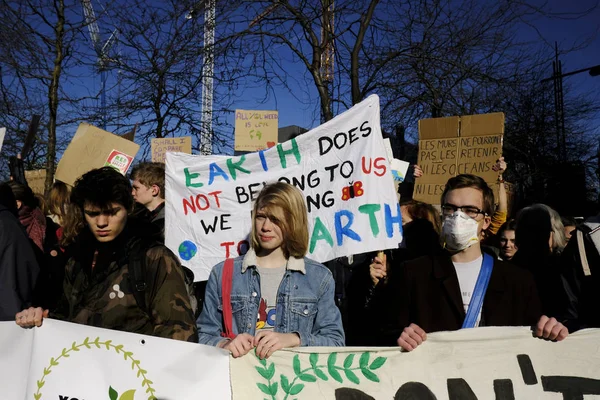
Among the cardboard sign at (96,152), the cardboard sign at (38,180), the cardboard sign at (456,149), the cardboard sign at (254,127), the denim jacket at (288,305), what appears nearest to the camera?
the denim jacket at (288,305)

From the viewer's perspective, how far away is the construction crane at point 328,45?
22.0 ft

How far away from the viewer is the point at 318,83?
6.59m

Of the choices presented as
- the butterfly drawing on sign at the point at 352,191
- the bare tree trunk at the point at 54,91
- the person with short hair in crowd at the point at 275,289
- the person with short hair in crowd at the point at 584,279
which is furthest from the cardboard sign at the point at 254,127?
the person with short hair in crowd at the point at 584,279

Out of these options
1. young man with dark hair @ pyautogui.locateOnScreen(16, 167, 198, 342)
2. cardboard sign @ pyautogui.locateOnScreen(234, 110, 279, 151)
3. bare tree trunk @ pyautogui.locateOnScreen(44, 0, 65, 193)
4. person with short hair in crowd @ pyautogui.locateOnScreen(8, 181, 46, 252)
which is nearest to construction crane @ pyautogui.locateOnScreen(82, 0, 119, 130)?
bare tree trunk @ pyautogui.locateOnScreen(44, 0, 65, 193)

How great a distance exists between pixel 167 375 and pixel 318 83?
4.84m

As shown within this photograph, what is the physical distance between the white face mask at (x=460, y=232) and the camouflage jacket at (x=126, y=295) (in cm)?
119

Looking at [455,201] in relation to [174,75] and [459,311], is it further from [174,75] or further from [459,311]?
[174,75]

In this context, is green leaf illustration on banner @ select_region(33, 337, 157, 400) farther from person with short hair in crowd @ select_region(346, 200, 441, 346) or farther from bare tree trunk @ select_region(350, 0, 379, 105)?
bare tree trunk @ select_region(350, 0, 379, 105)

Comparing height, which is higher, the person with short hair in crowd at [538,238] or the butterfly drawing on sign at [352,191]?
the butterfly drawing on sign at [352,191]

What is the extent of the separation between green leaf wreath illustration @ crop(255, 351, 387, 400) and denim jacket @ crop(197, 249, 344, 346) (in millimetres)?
120

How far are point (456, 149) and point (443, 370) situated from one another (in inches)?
117

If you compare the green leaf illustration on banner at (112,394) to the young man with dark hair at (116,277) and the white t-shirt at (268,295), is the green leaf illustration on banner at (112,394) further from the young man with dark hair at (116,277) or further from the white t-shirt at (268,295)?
the white t-shirt at (268,295)

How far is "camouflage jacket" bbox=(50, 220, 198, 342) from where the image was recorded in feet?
7.37

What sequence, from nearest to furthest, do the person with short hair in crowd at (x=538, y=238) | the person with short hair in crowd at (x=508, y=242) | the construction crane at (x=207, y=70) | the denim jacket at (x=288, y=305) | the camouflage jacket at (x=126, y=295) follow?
the camouflage jacket at (x=126, y=295), the denim jacket at (x=288, y=305), the person with short hair in crowd at (x=538, y=238), the person with short hair in crowd at (x=508, y=242), the construction crane at (x=207, y=70)
